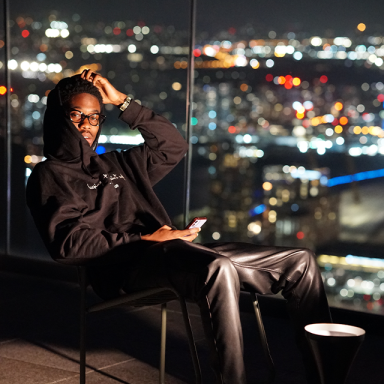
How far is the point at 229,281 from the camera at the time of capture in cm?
197

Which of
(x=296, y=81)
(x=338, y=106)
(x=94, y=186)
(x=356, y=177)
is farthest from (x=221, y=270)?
(x=296, y=81)

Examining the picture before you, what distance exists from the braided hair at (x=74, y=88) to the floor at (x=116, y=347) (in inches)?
44.3

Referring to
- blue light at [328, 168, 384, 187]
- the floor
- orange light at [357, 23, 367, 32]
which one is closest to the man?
the floor

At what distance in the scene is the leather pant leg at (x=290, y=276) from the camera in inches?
86.7

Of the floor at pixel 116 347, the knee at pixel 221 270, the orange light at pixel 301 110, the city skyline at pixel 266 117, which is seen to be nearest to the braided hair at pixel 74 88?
the knee at pixel 221 270

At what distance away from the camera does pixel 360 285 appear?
3.70 metres

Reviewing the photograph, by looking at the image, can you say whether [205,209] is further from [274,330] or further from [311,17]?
[311,17]

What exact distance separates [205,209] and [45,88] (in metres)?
1.48

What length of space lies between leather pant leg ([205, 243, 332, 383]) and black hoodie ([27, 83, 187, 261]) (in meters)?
0.38

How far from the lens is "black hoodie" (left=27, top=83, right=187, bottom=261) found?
2150mm

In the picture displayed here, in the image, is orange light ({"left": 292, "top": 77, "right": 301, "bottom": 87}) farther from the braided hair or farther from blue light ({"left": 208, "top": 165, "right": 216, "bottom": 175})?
the braided hair

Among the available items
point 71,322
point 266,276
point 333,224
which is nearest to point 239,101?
point 333,224

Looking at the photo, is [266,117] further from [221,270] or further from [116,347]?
[221,270]

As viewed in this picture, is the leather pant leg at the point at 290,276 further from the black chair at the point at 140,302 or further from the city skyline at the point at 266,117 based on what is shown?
the city skyline at the point at 266,117
